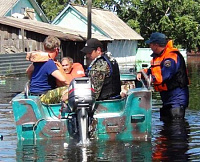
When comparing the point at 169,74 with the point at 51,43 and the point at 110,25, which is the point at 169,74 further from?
the point at 110,25

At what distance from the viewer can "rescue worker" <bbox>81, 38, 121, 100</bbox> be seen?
30.7 ft

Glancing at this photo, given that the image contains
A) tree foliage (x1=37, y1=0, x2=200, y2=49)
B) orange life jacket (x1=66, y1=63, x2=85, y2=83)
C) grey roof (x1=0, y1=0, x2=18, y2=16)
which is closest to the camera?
orange life jacket (x1=66, y1=63, x2=85, y2=83)

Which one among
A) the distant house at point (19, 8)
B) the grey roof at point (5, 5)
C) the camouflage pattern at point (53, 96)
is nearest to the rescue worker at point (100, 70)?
the camouflage pattern at point (53, 96)

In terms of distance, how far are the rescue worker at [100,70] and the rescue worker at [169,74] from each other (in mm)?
1370

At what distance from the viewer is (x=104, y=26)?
2184 inches

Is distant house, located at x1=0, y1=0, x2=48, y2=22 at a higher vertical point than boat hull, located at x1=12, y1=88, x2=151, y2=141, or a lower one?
higher

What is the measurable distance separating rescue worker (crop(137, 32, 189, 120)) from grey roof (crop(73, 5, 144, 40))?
135 ft

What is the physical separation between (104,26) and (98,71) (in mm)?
46397

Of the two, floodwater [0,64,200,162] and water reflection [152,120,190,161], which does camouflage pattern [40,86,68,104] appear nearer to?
floodwater [0,64,200,162]

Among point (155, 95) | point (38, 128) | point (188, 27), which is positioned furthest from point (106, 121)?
point (188, 27)

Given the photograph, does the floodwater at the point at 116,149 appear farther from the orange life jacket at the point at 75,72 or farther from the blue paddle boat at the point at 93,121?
the orange life jacket at the point at 75,72

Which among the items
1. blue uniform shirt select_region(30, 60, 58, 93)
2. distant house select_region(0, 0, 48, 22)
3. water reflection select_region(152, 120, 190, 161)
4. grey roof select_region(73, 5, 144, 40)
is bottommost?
water reflection select_region(152, 120, 190, 161)

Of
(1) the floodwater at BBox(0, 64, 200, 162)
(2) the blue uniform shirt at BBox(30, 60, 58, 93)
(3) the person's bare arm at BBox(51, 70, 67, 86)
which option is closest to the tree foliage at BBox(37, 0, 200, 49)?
(1) the floodwater at BBox(0, 64, 200, 162)

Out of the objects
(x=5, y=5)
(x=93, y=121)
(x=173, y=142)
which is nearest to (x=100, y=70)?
(x=93, y=121)
